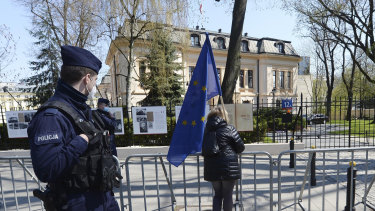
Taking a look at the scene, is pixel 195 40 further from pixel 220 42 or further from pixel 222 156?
pixel 222 156

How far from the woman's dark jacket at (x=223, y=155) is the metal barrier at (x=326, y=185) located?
27.7 inches

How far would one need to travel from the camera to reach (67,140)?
151cm

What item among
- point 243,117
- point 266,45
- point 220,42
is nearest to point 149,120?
point 243,117

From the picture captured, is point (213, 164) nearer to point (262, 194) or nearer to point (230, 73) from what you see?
point (262, 194)

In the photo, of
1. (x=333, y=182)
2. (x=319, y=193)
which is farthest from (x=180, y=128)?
(x=333, y=182)

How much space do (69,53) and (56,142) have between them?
2.23 feet

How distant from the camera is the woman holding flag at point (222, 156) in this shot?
9.91 ft

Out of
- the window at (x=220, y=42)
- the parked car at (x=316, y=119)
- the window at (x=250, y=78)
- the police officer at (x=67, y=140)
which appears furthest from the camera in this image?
the window at (x=250, y=78)

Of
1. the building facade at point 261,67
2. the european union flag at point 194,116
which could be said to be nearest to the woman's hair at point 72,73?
the european union flag at point 194,116

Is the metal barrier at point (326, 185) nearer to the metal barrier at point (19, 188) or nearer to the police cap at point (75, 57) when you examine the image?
the police cap at point (75, 57)

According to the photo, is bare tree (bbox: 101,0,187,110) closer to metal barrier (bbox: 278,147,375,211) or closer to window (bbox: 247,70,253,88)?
metal barrier (bbox: 278,147,375,211)

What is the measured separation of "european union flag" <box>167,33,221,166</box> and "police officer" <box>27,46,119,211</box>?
142 cm

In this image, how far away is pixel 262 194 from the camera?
4.61 meters

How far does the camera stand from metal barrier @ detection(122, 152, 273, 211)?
338 cm
